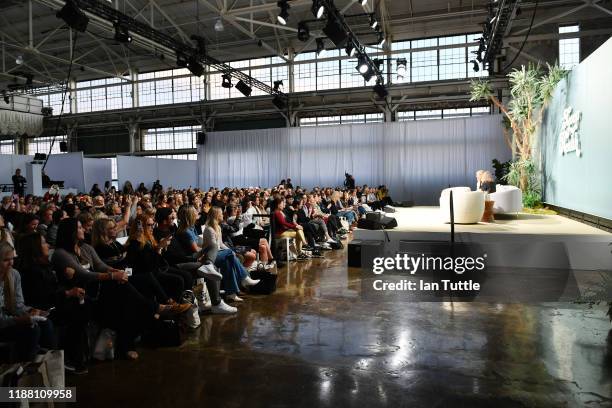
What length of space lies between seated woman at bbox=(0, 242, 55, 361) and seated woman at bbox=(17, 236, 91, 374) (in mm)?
196

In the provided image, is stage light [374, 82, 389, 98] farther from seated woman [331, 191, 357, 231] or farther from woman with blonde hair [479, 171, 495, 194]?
woman with blonde hair [479, 171, 495, 194]

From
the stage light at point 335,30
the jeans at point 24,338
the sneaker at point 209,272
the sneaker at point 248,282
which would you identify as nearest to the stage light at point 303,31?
the stage light at point 335,30

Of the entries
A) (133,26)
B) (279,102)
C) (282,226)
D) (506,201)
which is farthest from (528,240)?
(279,102)

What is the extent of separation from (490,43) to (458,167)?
6.68 metres

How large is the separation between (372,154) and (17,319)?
15.8 m

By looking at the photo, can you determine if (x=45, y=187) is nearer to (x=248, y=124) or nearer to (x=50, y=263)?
(x=248, y=124)

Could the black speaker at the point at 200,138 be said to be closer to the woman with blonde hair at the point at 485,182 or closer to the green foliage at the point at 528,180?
the green foliage at the point at 528,180

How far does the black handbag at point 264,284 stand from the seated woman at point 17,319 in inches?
102

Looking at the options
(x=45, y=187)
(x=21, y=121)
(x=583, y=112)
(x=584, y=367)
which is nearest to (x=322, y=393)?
(x=584, y=367)

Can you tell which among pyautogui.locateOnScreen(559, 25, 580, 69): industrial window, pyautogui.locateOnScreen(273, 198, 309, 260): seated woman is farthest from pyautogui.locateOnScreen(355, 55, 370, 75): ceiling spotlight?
pyautogui.locateOnScreen(273, 198, 309, 260): seated woman

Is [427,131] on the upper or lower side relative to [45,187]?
upper

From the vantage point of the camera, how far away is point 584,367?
303 cm

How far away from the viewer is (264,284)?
17.1 ft

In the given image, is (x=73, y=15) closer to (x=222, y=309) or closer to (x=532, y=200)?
(x=222, y=309)
